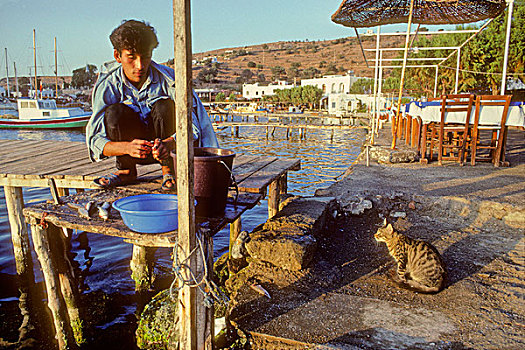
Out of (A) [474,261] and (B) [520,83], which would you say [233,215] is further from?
(B) [520,83]

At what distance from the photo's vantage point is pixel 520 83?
68.7 feet

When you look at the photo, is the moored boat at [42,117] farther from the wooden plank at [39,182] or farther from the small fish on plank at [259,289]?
the small fish on plank at [259,289]

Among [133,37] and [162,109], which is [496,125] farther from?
[133,37]

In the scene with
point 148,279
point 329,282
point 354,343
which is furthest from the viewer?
point 148,279

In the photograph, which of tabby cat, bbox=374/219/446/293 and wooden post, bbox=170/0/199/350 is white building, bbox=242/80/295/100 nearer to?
tabby cat, bbox=374/219/446/293

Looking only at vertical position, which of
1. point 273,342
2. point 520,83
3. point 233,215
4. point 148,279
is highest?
point 520,83

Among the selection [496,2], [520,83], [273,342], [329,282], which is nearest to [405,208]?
[329,282]

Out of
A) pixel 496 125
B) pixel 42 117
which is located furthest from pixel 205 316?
pixel 42 117

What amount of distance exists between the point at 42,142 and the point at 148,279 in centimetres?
329

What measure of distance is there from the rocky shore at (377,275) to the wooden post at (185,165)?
42 centimetres

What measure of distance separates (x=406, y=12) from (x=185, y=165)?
8685 millimetres

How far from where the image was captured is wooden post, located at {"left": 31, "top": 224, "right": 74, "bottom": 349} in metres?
2.88

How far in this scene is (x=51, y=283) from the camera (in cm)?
310

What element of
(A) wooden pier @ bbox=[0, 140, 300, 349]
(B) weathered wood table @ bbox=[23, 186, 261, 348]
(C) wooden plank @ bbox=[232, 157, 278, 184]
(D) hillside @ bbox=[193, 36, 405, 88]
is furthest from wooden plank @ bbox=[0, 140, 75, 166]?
(D) hillside @ bbox=[193, 36, 405, 88]
